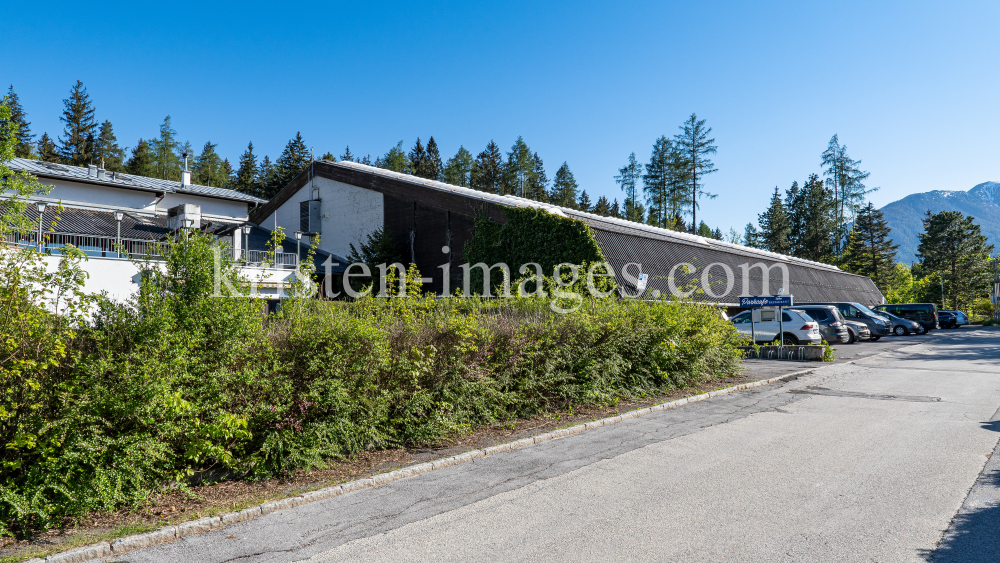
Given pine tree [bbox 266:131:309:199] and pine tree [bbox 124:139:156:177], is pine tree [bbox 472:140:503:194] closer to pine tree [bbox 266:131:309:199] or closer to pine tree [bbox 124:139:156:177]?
pine tree [bbox 266:131:309:199]

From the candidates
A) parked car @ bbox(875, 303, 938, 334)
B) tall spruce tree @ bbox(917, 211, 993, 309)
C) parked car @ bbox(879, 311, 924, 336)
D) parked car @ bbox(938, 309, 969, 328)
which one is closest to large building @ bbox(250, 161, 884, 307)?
parked car @ bbox(879, 311, 924, 336)

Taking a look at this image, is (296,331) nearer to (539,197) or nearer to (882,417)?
(882,417)

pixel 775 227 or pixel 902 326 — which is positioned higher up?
pixel 775 227

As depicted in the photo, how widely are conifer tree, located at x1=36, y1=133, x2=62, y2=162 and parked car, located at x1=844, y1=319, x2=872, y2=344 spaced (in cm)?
7236

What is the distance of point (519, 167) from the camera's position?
77125 mm

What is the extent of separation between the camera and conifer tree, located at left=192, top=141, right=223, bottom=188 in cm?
7907

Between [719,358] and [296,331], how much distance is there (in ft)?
34.1

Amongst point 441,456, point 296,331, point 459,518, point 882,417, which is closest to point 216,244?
point 296,331

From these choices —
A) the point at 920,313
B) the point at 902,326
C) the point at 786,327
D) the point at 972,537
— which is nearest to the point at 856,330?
the point at 786,327

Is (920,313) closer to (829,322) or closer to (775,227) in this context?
(829,322)

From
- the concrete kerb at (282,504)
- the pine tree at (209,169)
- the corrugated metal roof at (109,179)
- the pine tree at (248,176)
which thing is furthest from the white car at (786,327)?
the pine tree at (209,169)

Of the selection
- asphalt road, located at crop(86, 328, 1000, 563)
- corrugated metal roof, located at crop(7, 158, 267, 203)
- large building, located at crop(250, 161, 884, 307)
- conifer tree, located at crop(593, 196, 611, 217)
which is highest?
conifer tree, located at crop(593, 196, 611, 217)

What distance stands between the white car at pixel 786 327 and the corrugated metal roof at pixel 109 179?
33077 mm

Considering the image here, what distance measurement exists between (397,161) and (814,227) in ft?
171
